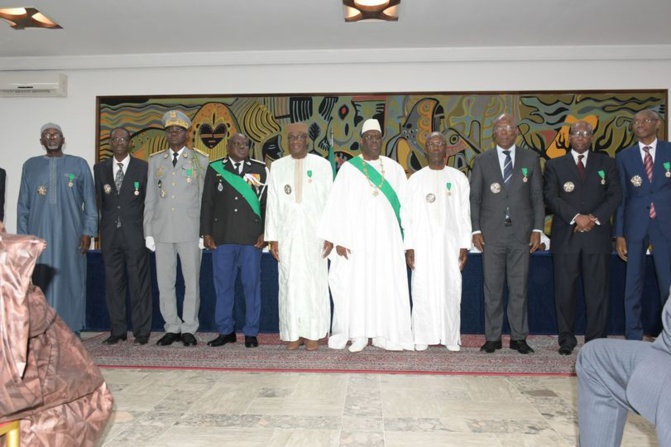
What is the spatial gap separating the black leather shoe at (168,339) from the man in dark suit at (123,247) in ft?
0.54

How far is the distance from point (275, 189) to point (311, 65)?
2714mm

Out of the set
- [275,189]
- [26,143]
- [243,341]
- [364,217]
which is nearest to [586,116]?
[364,217]

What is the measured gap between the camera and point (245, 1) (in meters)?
5.07

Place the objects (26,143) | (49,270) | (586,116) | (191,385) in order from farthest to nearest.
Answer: (26,143) → (586,116) → (49,270) → (191,385)

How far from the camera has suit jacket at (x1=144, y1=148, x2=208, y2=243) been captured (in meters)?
4.42

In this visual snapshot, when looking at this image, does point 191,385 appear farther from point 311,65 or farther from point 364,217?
point 311,65

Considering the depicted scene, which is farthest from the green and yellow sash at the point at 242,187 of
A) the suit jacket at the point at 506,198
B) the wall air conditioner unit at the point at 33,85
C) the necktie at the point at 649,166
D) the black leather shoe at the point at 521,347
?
the wall air conditioner unit at the point at 33,85

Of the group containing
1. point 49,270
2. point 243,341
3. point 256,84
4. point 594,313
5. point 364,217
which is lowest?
point 243,341

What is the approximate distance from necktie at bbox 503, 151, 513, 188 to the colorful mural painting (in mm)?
2075

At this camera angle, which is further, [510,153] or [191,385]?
[510,153]

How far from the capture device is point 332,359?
386 centimetres

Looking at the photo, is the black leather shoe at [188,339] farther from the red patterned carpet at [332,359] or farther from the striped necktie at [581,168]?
the striped necktie at [581,168]

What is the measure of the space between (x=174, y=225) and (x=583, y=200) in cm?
321

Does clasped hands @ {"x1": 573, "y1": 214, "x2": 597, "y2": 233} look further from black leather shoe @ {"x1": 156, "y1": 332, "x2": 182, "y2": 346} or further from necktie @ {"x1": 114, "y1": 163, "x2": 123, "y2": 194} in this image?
necktie @ {"x1": 114, "y1": 163, "x2": 123, "y2": 194}
